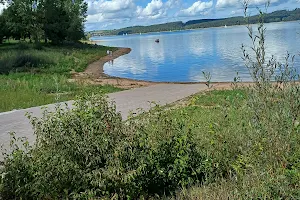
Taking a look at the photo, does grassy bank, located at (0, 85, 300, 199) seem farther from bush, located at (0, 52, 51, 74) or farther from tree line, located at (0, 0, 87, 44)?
tree line, located at (0, 0, 87, 44)

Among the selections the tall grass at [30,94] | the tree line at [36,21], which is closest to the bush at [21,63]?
the tall grass at [30,94]

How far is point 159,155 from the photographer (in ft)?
13.4

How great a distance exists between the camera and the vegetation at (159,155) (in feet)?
12.0

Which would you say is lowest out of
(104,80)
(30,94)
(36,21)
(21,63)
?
(104,80)

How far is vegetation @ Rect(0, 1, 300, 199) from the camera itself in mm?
3646

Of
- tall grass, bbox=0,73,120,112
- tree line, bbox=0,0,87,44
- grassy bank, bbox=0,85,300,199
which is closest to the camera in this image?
grassy bank, bbox=0,85,300,199

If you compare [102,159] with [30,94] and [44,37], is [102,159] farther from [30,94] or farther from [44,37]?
[44,37]

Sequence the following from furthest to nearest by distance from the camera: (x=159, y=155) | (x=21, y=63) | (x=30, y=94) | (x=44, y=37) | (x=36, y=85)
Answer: (x=44, y=37) < (x=21, y=63) < (x=36, y=85) < (x=30, y=94) < (x=159, y=155)

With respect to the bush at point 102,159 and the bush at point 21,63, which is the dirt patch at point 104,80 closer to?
the bush at point 21,63

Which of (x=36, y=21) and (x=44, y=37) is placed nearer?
(x=36, y=21)

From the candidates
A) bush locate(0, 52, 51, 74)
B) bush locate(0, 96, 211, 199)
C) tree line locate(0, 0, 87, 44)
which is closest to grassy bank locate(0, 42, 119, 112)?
bush locate(0, 52, 51, 74)

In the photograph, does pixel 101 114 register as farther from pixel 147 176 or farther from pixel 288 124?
pixel 288 124

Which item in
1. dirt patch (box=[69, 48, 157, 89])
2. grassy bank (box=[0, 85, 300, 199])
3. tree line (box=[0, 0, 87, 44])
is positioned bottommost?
dirt patch (box=[69, 48, 157, 89])

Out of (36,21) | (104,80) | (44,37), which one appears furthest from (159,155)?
(44,37)
